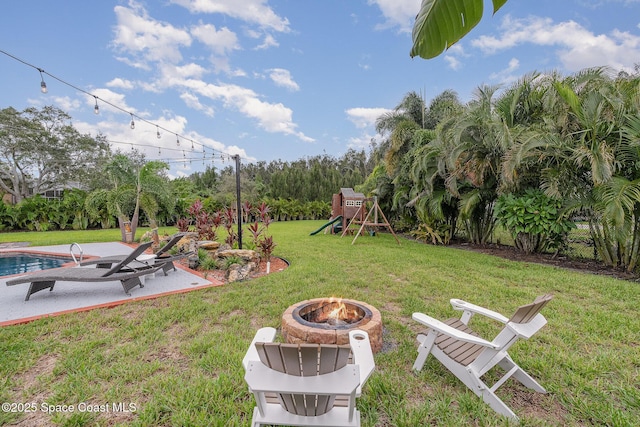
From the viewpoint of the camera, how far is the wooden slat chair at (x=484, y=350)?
2.12m

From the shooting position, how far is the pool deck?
13.1ft

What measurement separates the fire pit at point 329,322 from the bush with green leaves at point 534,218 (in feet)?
19.4

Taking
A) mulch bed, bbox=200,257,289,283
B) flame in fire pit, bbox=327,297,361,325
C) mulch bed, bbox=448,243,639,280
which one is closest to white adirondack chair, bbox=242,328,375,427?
flame in fire pit, bbox=327,297,361,325

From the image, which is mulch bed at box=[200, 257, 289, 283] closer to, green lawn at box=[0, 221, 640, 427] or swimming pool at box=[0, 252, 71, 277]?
green lawn at box=[0, 221, 640, 427]

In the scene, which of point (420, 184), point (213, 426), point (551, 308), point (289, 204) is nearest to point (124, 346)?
point (213, 426)

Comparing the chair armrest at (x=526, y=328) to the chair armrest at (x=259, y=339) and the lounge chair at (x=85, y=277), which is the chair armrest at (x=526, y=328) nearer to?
the chair armrest at (x=259, y=339)

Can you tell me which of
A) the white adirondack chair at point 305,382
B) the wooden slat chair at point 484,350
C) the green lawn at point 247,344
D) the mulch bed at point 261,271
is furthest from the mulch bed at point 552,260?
the white adirondack chair at point 305,382

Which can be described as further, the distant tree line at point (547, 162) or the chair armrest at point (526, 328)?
the distant tree line at point (547, 162)

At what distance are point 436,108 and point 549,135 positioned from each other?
857 centimetres

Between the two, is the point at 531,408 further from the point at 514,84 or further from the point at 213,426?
the point at 514,84

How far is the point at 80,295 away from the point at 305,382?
4898 millimetres

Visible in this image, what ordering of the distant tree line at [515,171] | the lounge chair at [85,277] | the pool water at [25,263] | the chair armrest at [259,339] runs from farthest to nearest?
the pool water at [25,263] → the distant tree line at [515,171] → the lounge chair at [85,277] → the chair armrest at [259,339]

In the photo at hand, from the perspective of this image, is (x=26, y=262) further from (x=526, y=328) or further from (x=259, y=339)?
(x=526, y=328)

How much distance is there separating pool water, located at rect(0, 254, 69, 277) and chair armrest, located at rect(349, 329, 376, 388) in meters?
8.38
